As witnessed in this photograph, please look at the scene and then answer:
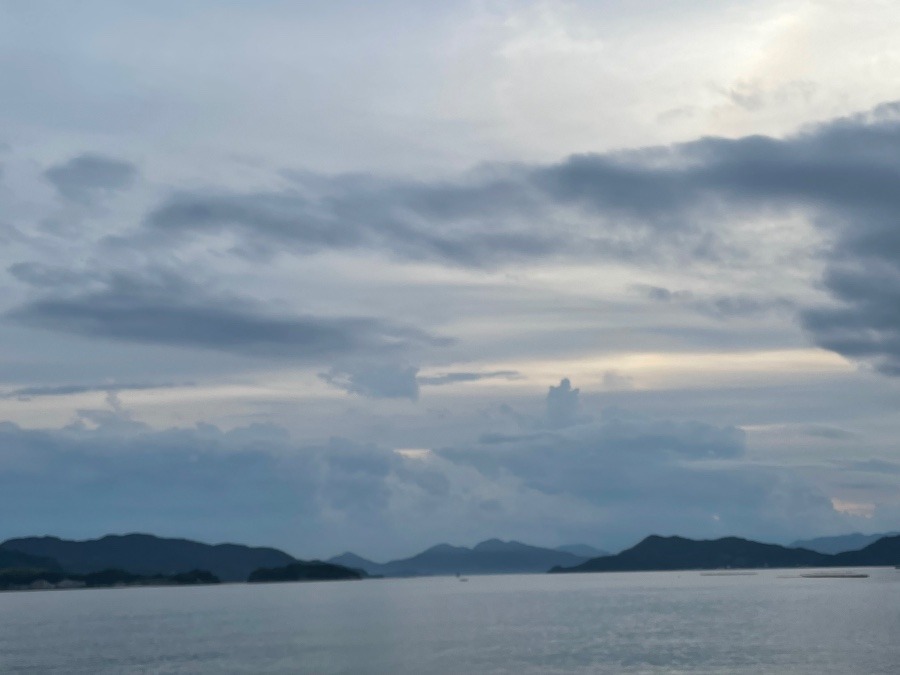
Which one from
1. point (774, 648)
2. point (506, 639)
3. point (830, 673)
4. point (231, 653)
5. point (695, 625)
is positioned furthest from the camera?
point (695, 625)

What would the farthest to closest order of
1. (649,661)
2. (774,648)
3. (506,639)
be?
(506,639)
(774,648)
(649,661)

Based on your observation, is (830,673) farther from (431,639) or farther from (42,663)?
(42,663)

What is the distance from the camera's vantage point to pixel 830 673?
114438 millimetres

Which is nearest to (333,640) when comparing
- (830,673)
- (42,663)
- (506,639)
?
(506,639)

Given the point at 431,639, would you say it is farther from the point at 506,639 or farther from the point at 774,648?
the point at 774,648

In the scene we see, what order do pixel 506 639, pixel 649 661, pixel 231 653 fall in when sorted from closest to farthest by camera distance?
pixel 649 661, pixel 231 653, pixel 506 639

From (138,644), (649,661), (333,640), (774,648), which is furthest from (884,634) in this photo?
(138,644)

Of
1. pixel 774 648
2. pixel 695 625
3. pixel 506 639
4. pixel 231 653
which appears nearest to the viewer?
pixel 774 648

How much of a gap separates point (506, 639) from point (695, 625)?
40850 mm

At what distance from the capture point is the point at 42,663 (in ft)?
479

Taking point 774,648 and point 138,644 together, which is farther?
point 138,644

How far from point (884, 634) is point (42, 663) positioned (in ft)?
394

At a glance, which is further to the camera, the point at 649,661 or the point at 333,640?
the point at 333,640

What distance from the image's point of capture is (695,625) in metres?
192
